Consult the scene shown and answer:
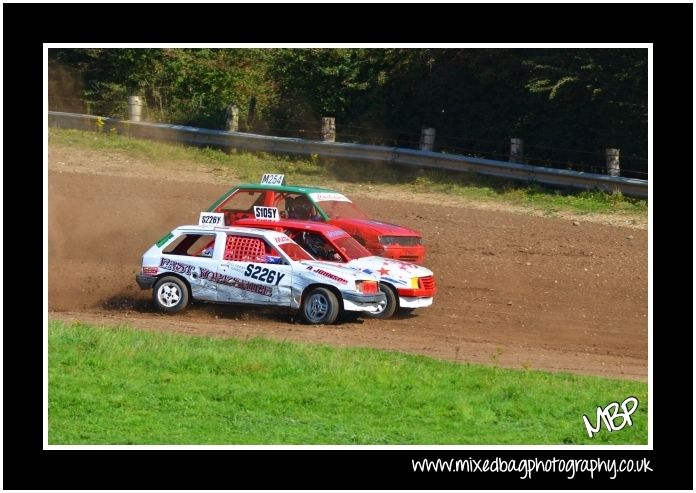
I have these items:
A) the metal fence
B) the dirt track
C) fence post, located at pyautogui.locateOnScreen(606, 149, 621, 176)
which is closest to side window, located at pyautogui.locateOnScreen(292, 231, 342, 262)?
the dirt track

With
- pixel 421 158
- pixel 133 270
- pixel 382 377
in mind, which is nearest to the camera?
pixel 382 377

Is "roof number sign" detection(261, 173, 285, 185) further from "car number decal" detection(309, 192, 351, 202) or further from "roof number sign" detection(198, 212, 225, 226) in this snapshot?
"roof number sign" detection(198, 212, 225, 226)

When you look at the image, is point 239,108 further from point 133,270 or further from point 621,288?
point 621,288

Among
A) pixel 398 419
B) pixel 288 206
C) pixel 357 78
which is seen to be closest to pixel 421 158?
pixel 357 78

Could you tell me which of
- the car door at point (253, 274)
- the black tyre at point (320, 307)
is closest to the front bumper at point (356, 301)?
the black tyre at point (320, 307)

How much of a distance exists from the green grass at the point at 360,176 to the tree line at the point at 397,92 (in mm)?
1315

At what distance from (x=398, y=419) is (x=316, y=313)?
5019 millimetres

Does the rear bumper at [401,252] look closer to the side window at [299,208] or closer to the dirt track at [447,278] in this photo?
the dirt track at [447,278]

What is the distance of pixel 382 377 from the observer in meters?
12.8

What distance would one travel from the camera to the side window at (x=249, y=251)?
54.0 ft

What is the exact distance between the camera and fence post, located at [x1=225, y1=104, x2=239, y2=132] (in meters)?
27.4

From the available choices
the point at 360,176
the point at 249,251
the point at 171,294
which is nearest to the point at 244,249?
the point at 249,251

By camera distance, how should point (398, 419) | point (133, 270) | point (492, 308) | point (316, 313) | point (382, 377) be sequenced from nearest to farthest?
point (398, 419) < point (382, 377) < point (316, 313) < point (492, 308) < point (133, 270)

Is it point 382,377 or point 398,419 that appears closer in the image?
point 398,419
